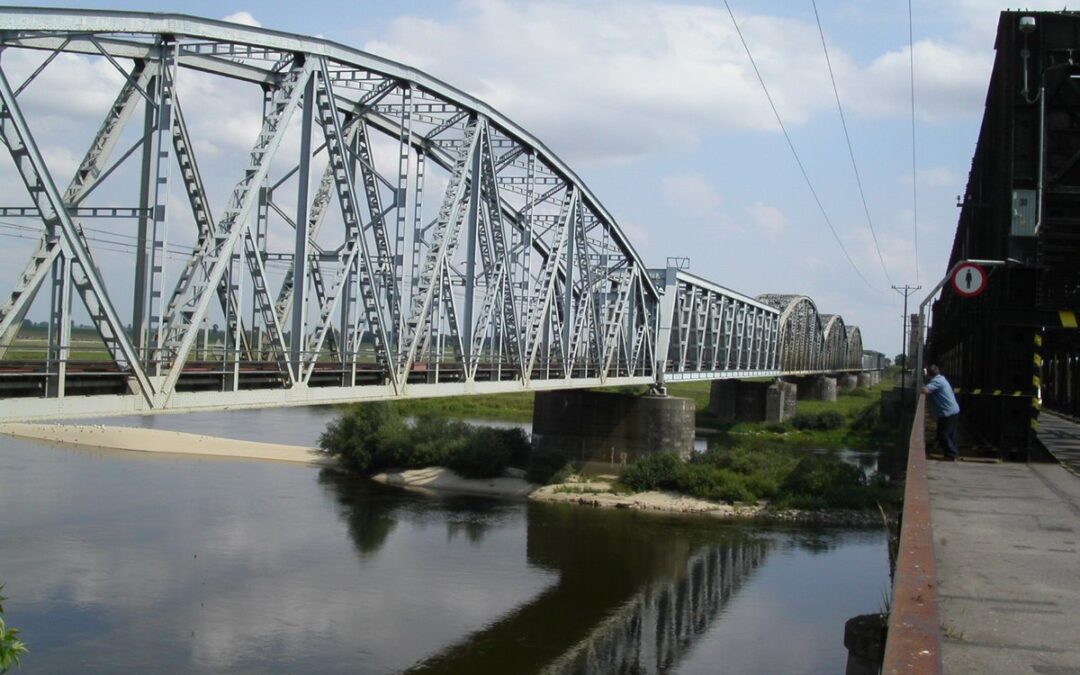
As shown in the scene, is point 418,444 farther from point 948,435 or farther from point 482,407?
point 482,407

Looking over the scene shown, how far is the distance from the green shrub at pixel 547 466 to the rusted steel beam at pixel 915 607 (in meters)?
33.3

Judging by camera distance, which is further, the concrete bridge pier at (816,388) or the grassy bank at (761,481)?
the concrete bridge pier at (816,388)

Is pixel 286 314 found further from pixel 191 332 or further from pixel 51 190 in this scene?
pixel 51 190

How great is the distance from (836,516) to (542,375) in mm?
12287

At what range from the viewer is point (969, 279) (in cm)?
1488

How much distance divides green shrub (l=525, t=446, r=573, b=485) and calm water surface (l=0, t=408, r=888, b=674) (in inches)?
155

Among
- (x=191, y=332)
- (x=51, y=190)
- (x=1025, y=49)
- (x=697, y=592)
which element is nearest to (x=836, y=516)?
(x=697, y=592)

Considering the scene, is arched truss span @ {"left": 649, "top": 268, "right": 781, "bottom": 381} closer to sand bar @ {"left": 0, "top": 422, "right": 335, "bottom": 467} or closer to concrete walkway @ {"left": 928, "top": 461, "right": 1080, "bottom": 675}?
sand bar @ {"left": 0, "top": 422, "right": 335, "bottom": 467}

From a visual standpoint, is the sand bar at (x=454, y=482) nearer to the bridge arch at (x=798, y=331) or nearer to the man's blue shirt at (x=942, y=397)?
the man's blue shirt at (x=942, y=397)

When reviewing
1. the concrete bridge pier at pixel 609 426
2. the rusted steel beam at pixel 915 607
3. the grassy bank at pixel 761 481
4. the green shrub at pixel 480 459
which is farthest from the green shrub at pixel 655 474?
the rusted steel beam at pixel 915 607

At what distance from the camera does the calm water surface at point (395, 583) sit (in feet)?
63.8

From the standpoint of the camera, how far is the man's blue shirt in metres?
14.6

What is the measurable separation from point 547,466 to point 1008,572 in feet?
115

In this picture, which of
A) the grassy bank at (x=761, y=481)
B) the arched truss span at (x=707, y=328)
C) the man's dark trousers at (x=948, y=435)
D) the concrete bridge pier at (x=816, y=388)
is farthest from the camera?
the concrete bridge pier at (x=816, y=388)
